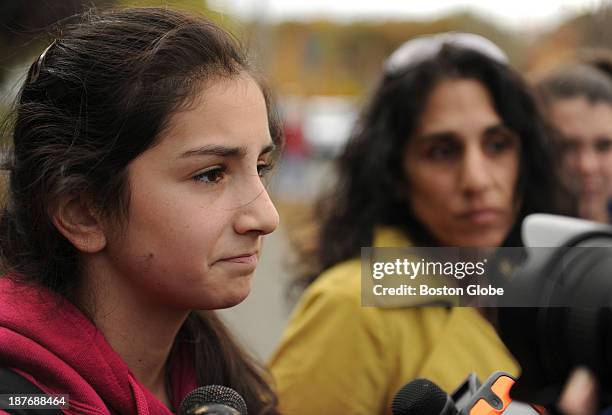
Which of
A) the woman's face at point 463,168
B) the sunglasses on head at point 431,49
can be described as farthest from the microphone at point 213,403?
the sunglasses on head at point 431,49

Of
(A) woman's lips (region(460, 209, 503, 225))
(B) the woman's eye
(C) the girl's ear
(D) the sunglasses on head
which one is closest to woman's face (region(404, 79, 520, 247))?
(A) woman's lips (region(460, 209, 503, 225))

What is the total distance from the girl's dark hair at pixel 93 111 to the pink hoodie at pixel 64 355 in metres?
0.06

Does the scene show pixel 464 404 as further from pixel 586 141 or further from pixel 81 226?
pixel 586 141

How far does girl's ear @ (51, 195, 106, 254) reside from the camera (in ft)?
4.79

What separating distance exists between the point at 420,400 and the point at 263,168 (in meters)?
0.48

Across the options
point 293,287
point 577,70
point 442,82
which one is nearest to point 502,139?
point 442,82

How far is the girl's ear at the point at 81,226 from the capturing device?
1.46m

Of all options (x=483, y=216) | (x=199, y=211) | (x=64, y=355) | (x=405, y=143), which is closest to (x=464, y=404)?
(x=199, y=211)

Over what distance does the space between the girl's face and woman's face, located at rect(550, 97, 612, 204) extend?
1957 millimetres

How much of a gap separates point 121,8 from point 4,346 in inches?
24.4

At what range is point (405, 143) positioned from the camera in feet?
8.42

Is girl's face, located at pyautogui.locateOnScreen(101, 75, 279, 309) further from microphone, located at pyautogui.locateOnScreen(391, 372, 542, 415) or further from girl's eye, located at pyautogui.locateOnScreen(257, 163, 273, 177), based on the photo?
microphone, located at pyautogui.locateOnScreen(391, 372, 542, 415)

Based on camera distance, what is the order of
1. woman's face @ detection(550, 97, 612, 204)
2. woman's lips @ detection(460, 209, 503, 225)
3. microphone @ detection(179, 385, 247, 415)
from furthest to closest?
woman's face @ detection(550, 97, 612, 204) < woman's lips @ detection(460, 209, 503, 225) < microphone @ detection(179, 385, 247, 415)

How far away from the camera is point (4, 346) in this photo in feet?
4.29
